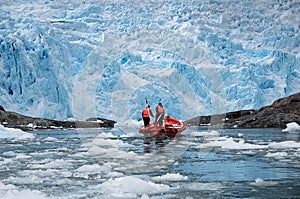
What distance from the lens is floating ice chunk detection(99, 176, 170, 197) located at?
Answer: 266 inches

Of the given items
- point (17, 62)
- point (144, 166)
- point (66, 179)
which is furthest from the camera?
point (17, 62)

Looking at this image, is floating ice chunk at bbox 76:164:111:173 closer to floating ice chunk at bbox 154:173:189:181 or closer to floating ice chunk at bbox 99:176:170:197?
floating ice chunk at bbox 154:173:189:181

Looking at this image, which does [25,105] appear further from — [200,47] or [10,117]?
[200,47]

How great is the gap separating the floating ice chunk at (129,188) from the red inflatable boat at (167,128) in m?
13.2

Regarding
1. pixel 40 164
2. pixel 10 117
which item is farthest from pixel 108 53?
pixel 40 164

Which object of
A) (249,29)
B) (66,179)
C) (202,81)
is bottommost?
(66,179)

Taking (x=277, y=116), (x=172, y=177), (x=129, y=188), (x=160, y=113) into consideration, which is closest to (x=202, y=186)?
(x=172, y=177)

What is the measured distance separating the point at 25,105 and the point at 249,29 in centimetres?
3668

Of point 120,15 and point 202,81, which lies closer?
point 202,81

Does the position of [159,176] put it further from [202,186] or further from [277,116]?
[277,116]

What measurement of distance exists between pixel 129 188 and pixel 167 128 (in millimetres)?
13713

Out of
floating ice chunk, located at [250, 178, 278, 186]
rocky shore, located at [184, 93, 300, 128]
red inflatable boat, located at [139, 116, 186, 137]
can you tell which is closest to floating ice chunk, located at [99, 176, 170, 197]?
floating ice chunk, located at [250, 178, 278, 186]

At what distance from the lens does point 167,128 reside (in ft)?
67.8

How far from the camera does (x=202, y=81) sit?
55.4 metres
